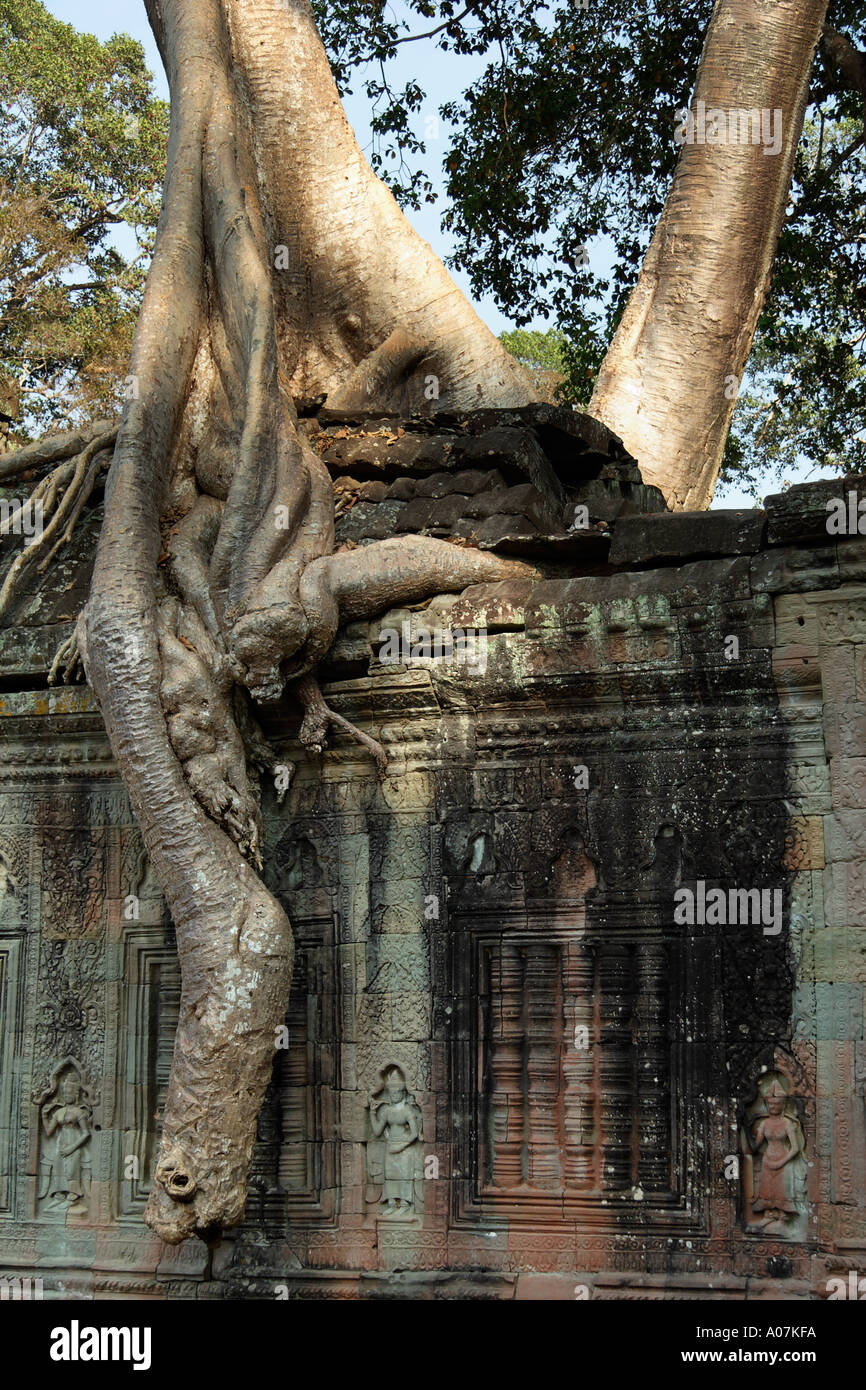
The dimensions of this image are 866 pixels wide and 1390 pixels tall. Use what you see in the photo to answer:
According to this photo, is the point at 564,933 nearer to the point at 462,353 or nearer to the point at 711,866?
the point at 711,866

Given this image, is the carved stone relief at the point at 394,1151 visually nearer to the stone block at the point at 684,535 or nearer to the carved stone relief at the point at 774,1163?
the carved stone relief at the point at 774,1163

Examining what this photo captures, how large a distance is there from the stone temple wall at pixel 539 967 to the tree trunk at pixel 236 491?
0.38 meters

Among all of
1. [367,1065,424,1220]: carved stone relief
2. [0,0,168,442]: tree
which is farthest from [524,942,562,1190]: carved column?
[0,0,168,442]: tree

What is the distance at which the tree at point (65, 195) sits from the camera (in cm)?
1736

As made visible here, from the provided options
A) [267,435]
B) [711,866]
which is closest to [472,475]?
[267,435]

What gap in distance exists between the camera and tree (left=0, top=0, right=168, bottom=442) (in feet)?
57.0

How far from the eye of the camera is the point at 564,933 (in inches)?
227

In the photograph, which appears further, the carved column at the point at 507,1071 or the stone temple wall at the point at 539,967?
the carved column at the point at 507,1071

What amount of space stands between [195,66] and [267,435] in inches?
88.6

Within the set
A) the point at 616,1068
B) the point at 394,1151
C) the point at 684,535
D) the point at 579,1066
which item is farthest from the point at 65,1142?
the point at 684,535

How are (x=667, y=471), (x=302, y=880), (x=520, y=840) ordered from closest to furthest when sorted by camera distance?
(x=520, y=840), (x=302, y=880), (x=667, y=471)

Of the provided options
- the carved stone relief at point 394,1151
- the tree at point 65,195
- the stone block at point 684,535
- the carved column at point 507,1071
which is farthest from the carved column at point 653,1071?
the tree at point 65,195

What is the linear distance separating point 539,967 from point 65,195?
51.7 ft

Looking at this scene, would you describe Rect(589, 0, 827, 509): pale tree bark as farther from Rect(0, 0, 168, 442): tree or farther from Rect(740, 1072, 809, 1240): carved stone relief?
Rect(0, 0, 168, 442): tree
